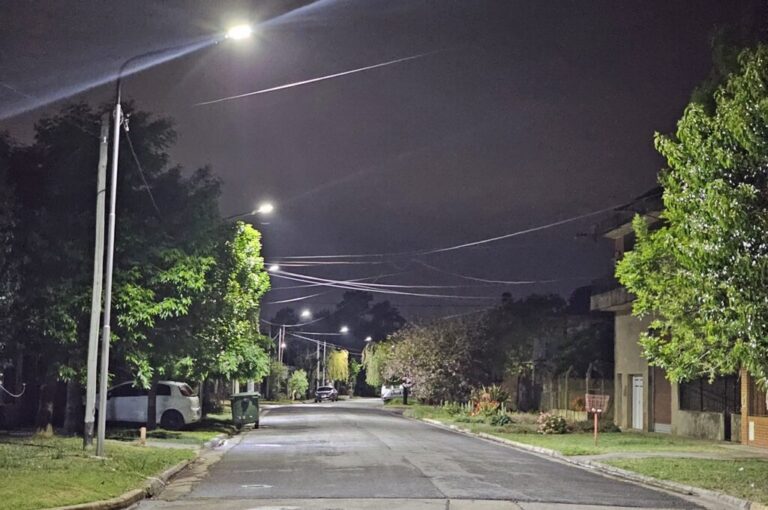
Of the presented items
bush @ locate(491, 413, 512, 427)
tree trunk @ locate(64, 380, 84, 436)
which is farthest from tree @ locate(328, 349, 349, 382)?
tree trunk @ locate(64, 380, 84, 436)

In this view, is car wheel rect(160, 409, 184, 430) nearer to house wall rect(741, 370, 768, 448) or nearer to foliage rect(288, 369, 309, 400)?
house wall rect(741, 370, 768, 448)

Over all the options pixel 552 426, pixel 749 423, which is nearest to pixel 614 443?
pixel 749 423

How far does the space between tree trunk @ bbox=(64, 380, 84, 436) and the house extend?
17695 millimetres

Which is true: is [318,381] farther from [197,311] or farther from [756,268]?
[756,268]

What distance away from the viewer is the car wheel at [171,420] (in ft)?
106

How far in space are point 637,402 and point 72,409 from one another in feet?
72.9

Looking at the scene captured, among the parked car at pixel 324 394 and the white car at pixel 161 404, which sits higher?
the white car at pixel 161 404

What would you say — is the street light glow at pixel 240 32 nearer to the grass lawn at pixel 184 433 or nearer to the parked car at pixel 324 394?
the grass lawn at pixel 184 433

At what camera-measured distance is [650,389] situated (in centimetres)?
3650

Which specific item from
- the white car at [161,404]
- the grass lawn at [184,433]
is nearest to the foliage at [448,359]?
the grass lawn at [184,433]

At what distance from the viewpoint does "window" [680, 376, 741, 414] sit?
3114cm

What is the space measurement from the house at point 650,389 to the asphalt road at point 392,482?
8.99 metres

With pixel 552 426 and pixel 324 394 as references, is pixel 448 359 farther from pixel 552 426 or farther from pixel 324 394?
pixel 324 394

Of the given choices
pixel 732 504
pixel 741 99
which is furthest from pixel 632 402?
pixel 741 99
